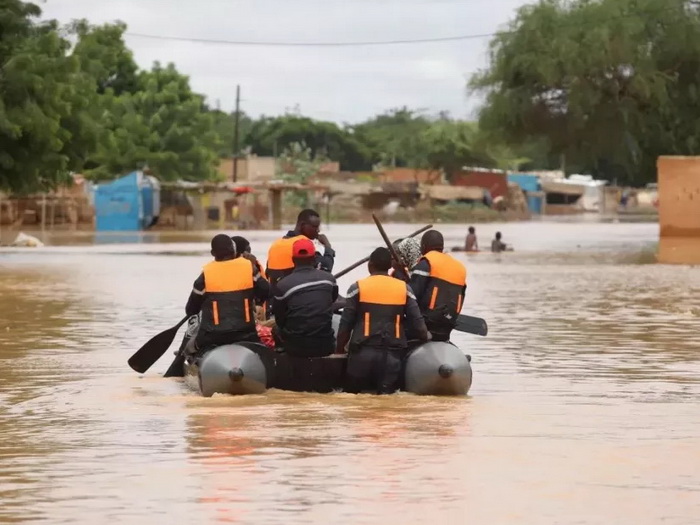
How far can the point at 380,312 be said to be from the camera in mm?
14297

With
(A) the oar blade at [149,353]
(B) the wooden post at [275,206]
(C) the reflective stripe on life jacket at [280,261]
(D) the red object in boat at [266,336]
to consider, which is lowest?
(B) the wooden post at [275,206]

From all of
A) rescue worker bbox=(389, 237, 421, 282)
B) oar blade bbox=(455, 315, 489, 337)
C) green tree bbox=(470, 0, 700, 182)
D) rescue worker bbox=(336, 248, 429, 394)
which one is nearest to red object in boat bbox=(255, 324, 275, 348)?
rescue worker bbox=(336, 248, 429, 394)

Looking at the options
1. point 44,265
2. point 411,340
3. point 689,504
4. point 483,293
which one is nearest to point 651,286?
point 483,293

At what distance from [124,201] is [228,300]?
6676 cm

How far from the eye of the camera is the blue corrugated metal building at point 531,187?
14074 centimetres

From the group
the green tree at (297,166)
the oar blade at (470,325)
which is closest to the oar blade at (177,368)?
the oar blade at (470,325)

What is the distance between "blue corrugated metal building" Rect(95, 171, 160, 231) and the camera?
79875 millimetres

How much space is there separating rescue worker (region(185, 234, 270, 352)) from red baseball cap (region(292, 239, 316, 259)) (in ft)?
1.27

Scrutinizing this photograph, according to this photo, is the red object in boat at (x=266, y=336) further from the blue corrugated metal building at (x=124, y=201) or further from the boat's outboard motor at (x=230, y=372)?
the blue corrugated metal building at (x=124, y=201)

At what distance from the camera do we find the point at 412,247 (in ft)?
52.9

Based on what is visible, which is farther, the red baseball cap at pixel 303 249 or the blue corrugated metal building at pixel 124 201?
the blue corrugated metal building at pixel 124 201

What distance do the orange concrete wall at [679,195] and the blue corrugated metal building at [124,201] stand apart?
3577cm

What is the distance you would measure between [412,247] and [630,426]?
13.3 feet

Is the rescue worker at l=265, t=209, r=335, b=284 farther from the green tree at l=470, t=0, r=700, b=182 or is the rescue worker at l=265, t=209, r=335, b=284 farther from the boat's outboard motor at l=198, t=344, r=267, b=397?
the green tree at l=470, t=0, r=700, b=182
